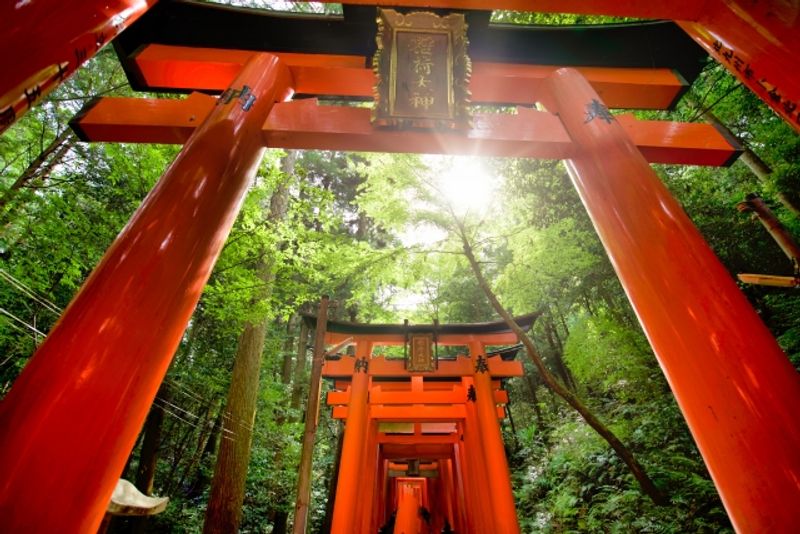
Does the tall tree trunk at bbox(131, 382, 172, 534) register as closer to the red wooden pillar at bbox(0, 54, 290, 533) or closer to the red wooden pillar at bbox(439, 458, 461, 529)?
the red wooden pillar at bbox(0, 54, 290, 533)

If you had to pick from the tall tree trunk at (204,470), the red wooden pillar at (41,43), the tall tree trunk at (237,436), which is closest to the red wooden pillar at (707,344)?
the red wooden pillar at (41,43)

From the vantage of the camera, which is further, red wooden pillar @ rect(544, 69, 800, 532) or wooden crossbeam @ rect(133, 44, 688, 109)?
wooden crossbeam @ rect(133, 44, 688, 109)

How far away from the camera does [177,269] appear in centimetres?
193

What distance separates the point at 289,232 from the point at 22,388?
692 centimetres

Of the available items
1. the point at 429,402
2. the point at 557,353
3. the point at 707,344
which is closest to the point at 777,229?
the point at 707,344

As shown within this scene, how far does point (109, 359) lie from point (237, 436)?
23.2 feet

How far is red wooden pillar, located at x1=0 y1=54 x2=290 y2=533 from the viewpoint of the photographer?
1.27 metres

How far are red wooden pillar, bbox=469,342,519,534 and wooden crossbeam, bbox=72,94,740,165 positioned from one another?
20.2ft

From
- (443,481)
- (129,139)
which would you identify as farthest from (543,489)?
(129,139)

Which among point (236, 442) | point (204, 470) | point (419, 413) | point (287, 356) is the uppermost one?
point (287, 356)

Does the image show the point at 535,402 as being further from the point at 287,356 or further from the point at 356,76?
the point at 356,76

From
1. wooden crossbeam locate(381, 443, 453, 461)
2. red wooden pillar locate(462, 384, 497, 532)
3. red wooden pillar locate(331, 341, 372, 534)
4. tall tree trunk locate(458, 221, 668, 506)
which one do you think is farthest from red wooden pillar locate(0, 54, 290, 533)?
wooden crossbeam locate(381, 443, 453, 461)

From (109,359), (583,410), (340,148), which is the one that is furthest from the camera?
(583,410)

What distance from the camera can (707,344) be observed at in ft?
5.97
